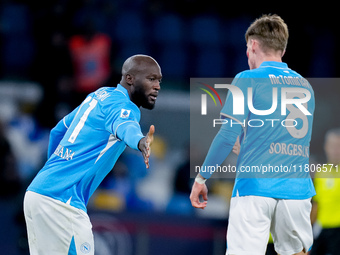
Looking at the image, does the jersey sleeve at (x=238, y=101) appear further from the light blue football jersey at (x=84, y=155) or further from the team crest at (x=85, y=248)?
the team crest at (x=85, y=248)

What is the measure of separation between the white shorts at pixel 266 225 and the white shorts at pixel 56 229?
3.36 ft

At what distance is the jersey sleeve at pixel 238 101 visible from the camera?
410 centimetres

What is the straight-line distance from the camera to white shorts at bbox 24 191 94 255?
4125 mm

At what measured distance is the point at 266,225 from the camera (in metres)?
4.12

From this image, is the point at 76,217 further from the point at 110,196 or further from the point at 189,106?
the point at 189,106

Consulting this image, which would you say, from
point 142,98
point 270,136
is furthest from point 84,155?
point 270,136

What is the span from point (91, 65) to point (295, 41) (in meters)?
4.02

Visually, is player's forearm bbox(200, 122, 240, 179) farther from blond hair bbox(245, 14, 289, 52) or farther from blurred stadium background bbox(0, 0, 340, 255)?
blurred stadium background bbox(0, 0, 340, 255)

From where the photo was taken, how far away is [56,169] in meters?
4.25

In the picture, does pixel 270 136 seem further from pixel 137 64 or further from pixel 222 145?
pixel 137 64

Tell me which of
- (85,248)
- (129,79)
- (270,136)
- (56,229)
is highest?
(129,79)

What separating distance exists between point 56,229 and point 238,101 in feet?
5.01

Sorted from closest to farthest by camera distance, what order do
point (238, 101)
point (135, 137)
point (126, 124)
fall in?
point (135, 137), point (126, 124), point (238, 101)

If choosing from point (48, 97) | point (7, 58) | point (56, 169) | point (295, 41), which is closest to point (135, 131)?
point (56, 169)
